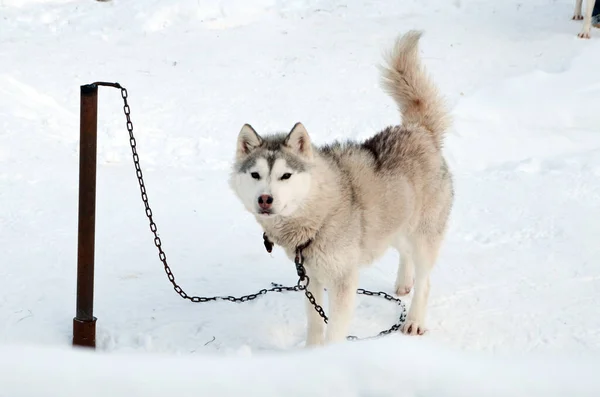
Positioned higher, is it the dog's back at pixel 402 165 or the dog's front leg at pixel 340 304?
the dog's back at pixel 402 165

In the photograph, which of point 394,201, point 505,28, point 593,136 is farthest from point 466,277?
point 505,28

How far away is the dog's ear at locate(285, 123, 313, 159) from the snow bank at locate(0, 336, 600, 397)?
2.46 meters

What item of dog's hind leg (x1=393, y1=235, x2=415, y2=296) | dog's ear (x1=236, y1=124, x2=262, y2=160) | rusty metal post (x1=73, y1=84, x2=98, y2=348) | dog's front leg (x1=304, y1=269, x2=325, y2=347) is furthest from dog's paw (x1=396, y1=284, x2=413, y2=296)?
rusty metal post (x1=73, y1=84, x2=98, y2=348)

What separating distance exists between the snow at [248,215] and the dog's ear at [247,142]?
117cm

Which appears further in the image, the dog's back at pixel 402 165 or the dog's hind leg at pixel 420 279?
the dog's hind leg at pixel 420 279

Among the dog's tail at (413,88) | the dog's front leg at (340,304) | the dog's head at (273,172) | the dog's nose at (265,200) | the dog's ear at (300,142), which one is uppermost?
the dog's tail at (413,88)

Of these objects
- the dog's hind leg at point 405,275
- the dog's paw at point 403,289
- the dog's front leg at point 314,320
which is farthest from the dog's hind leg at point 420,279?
the dog's front leg at point 314,320

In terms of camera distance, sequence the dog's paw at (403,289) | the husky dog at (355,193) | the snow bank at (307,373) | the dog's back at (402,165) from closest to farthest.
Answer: the snow bank at (307,373), the husky dog at (355,193), the dog's back at (402,165), the dog's paw at (403,289)

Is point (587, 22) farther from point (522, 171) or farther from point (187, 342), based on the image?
point (187, 342)

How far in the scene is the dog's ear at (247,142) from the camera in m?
3.70

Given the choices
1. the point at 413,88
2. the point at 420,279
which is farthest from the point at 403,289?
the point at 413,88

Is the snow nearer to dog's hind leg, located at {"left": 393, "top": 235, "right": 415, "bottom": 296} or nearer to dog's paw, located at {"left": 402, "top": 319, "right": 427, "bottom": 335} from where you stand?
dog's paw, located at {"left": 402, "top": 319, "right": 427, "bottom": 335}

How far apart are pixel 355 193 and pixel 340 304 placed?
627 mm

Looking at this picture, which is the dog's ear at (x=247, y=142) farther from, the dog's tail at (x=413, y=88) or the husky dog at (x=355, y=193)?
the dog's tail at (x=413, y=88)
